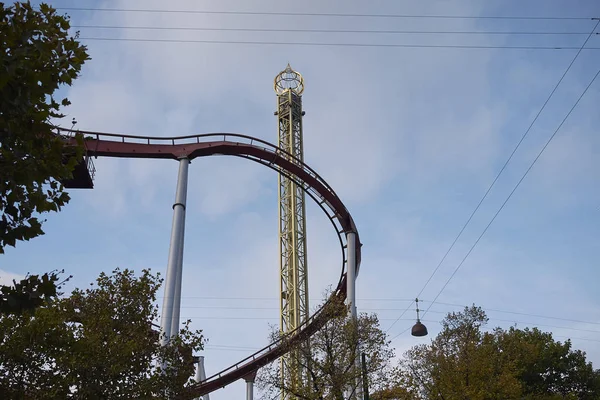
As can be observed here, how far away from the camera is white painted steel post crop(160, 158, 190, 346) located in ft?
77.8

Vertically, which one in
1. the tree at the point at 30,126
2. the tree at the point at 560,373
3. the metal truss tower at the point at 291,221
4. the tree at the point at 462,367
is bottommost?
the tree at the point at 30,126

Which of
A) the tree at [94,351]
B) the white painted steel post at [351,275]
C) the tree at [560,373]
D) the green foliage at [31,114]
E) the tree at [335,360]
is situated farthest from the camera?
the tree at [560,373]

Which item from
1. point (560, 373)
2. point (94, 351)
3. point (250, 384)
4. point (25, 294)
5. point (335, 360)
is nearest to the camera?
point (25, 294)

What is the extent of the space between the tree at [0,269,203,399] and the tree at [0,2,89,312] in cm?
783

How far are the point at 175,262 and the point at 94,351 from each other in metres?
9.96

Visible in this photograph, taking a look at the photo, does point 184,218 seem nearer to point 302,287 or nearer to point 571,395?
point 302,287

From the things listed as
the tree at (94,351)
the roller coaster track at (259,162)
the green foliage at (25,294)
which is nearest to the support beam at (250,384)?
the roller coaster track at (259,162)

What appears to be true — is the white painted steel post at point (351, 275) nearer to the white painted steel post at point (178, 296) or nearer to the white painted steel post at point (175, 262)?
the white painted steel post at point (178, 296)

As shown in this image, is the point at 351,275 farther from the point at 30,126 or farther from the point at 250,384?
the point at 30,126

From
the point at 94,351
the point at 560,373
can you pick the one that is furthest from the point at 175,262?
the point at 560,373

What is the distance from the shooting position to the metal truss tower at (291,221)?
157 ft

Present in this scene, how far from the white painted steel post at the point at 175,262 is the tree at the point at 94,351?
4643mm

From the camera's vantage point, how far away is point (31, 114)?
7.24m

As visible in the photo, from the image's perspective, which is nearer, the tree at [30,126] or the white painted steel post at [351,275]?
the tree at [30,126]
